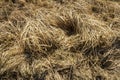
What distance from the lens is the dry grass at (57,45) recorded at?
292 centimetres

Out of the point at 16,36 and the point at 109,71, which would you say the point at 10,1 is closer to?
the point at 16,36

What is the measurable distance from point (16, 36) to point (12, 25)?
22cm

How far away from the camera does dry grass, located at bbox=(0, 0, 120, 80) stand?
2.92 meters

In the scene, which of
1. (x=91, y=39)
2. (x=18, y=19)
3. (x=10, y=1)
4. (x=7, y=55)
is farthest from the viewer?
(x=10, y=1)

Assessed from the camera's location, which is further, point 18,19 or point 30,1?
point 30,1

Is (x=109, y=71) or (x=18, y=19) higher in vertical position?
(x=18, y=19)

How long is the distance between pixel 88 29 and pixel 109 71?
579 millimetres

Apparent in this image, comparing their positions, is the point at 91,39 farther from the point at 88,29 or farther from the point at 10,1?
the point at 10,1

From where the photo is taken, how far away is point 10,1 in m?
3.72

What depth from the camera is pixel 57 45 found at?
3.09 meters

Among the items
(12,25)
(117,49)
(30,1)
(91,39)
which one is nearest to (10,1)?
(30,1)

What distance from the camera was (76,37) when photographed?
3.22 metres

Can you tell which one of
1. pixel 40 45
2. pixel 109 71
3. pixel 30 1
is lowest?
pixel 109 71

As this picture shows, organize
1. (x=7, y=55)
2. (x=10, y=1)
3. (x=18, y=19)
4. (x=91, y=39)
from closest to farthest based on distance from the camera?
1. (x=7, y=55)
2. (x=91, y=39)
3. (x=18, y=19)
4. (x=10, y=1)
